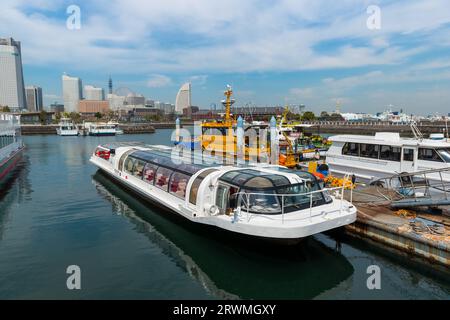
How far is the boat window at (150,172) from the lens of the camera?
60.8 ft

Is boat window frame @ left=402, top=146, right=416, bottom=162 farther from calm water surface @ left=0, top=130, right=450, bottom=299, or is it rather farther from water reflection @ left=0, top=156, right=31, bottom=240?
water reflection @ left=0, top=156, right=31, bottom=240

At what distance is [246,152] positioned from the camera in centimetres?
2758

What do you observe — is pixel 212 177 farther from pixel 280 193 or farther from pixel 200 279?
pixel 200 279

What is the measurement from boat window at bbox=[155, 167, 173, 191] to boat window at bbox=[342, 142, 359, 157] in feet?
39.8

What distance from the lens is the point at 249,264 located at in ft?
38.1

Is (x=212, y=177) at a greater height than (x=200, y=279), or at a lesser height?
greater

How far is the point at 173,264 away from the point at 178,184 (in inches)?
181

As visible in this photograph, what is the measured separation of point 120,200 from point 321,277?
14674mm

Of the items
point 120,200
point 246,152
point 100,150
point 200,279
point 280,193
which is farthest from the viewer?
point 100,150

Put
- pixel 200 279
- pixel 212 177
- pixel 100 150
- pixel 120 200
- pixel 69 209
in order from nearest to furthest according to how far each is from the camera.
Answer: pixel 200 279
pixel 212 177
pixel 69 209
pixel 120 200
pixel 100 150

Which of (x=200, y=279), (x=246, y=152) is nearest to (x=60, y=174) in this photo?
(x=246, y=152)

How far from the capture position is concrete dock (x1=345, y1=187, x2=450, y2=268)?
11.1m

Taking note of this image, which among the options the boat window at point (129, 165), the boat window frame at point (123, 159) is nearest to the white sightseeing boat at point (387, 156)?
the boat window at point (129, 165)

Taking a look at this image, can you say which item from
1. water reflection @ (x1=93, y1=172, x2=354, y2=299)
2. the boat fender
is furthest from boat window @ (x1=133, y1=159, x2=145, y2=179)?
the boat fender
